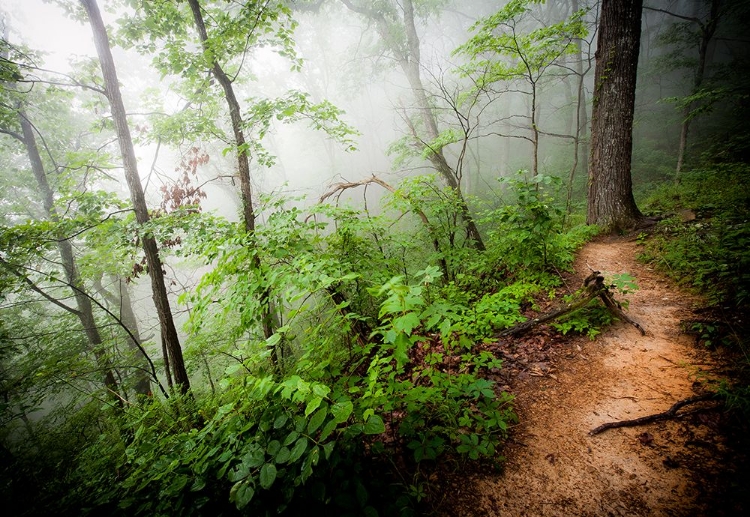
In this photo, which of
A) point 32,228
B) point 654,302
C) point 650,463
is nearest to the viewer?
point 650,463

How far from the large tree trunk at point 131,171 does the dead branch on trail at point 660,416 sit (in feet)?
19.3

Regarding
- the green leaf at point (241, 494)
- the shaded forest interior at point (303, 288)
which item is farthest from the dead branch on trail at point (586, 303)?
the green leaf at point (241, 494)

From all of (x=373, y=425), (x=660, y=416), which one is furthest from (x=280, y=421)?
(x=660, y=416)

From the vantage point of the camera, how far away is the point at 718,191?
19.2ft

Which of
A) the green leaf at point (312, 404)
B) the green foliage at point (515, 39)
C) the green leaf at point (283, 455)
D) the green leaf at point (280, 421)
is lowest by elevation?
the green leaf at point (283, 455)

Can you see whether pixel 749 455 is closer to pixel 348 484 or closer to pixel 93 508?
pixel 348 484

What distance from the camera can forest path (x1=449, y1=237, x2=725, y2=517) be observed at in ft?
5.96

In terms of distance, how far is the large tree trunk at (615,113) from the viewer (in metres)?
5.46

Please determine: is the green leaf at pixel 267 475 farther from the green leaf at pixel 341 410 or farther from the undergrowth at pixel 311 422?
the green leaf at pixel 341 410

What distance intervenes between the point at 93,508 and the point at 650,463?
378 cm

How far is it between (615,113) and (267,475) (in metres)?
8.04

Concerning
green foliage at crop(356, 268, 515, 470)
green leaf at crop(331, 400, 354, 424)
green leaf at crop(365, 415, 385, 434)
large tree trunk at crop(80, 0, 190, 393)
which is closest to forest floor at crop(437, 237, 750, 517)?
green foliage at crop(356, 268, 515, 470)

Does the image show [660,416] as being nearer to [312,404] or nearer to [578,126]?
[312,404]

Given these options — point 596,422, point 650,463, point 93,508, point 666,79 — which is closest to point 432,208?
point 596,422
